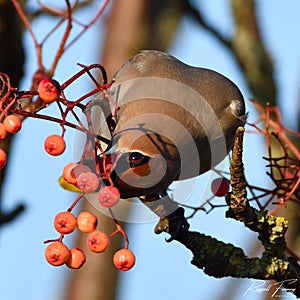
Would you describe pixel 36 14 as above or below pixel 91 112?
above

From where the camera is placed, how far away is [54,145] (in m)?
2.20

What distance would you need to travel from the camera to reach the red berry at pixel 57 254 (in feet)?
7.30

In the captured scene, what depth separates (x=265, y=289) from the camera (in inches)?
119

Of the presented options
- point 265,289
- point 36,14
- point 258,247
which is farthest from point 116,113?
point 258,247

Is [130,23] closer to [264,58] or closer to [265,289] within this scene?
[264,58]

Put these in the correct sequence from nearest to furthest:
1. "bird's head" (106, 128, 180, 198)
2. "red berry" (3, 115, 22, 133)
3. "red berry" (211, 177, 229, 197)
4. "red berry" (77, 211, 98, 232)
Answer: "red berry" (3, 115, 22, 133)
"red berry" (77, 211, 98, 232)
"bird's head" (106, 128, 180, 198)
"red berry" (211, 177, 229, 197)

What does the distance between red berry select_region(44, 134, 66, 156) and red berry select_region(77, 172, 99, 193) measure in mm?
86

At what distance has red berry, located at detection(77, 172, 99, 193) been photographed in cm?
222

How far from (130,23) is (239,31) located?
86.8 inches

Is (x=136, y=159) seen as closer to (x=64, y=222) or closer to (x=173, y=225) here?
(x=173, y=225)

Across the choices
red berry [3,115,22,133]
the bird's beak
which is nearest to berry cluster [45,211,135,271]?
the bird's beak

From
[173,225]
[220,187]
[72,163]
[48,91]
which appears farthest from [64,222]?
[220,187]

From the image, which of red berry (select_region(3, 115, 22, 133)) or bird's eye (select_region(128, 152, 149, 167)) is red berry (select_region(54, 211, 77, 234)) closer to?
red berry (select_region(3, 115, 22, 133))

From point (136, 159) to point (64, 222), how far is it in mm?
409
